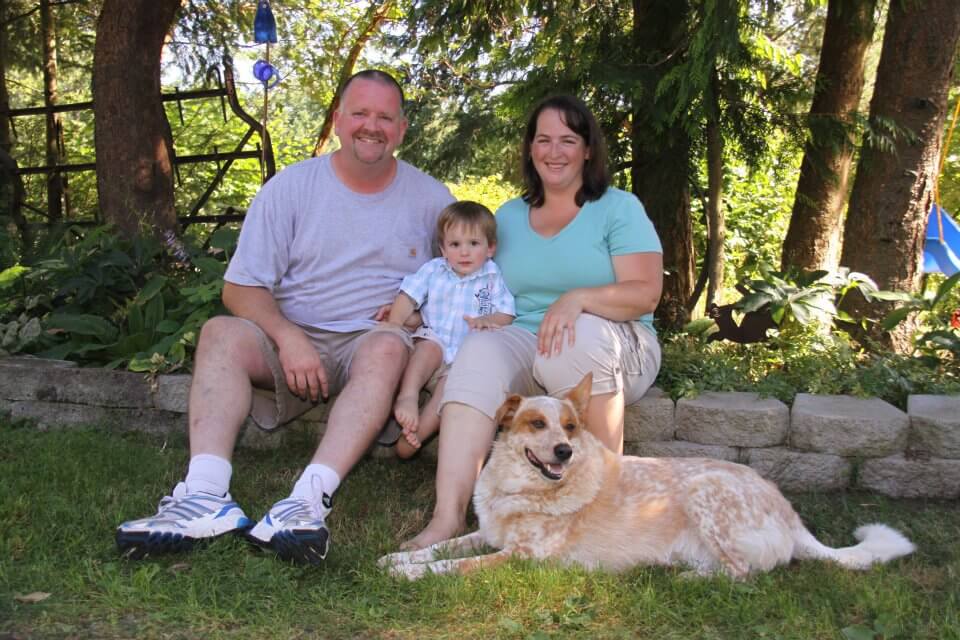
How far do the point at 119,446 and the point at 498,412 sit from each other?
7.17 ft

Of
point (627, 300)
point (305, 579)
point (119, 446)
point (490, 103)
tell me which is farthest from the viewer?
point (490, 103)

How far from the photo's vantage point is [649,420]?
4008 mm

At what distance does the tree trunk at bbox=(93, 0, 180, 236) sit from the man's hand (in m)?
3.22

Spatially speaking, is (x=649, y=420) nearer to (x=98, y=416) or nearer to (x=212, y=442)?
(x=212, y=442)

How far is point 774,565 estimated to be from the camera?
295 cm

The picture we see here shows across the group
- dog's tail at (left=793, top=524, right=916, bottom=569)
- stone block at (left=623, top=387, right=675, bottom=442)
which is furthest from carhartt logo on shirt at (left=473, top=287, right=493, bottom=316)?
dog's tail at (left=793, top=524, right=916, bottom=569)

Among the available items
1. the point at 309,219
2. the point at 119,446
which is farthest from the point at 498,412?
the point at 119,446

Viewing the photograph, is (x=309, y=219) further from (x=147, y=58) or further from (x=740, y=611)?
(x=147, y=58)

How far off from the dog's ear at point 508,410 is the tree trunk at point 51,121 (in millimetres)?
6747

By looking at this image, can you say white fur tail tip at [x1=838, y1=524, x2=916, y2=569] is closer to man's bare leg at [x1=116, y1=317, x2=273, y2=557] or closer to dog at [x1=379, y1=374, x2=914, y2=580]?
dog at [x1=379, y1=374, x2=914, y2=580]

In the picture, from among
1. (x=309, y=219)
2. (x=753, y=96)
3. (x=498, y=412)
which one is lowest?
(x=498, y=412)

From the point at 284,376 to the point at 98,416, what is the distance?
1.72 meters

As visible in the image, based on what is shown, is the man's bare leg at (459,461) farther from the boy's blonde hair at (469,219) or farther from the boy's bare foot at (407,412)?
the boy's blonde hair at (469,219)

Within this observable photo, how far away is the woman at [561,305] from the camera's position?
3.19 metres
